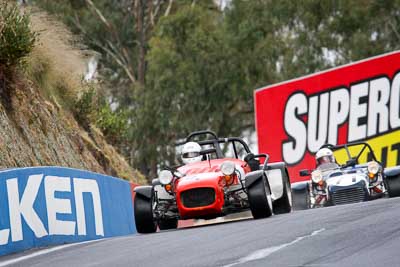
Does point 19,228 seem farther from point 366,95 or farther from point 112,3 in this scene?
point 112,3

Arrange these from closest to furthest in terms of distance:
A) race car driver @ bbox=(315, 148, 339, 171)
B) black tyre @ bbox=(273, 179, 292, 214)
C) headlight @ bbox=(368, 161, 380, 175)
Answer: black tyre @ bbox=(273, 179, 292, 214) < headlight @ bbox=(368, 161, 380, 175) < race car driver @ bbox=(315, 148, 339, 171)

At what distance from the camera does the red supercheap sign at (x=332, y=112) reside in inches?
1270

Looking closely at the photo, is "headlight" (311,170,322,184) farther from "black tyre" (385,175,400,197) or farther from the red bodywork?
the red bodywork

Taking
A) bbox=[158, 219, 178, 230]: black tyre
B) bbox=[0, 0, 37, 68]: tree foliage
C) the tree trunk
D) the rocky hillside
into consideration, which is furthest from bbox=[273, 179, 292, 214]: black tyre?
the tree trunk

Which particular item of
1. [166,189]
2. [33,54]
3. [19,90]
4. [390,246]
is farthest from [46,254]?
[33,54]

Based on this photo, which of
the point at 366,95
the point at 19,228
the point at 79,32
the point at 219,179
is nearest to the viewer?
the point at 19,228

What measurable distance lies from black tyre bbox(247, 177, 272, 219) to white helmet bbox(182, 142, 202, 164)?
5.10 feet

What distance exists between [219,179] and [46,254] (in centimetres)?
369

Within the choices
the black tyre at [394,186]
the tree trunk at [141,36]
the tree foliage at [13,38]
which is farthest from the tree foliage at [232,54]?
the black tyre at [394,186]

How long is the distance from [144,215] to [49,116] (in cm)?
818

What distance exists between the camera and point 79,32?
170 ft

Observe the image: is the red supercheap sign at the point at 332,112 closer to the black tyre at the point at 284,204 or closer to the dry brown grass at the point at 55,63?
the dry brown grass at the point at 55,63

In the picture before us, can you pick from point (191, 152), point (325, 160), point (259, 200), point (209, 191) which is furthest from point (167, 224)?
point (325, 160)

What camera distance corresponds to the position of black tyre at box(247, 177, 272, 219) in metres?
15.9
